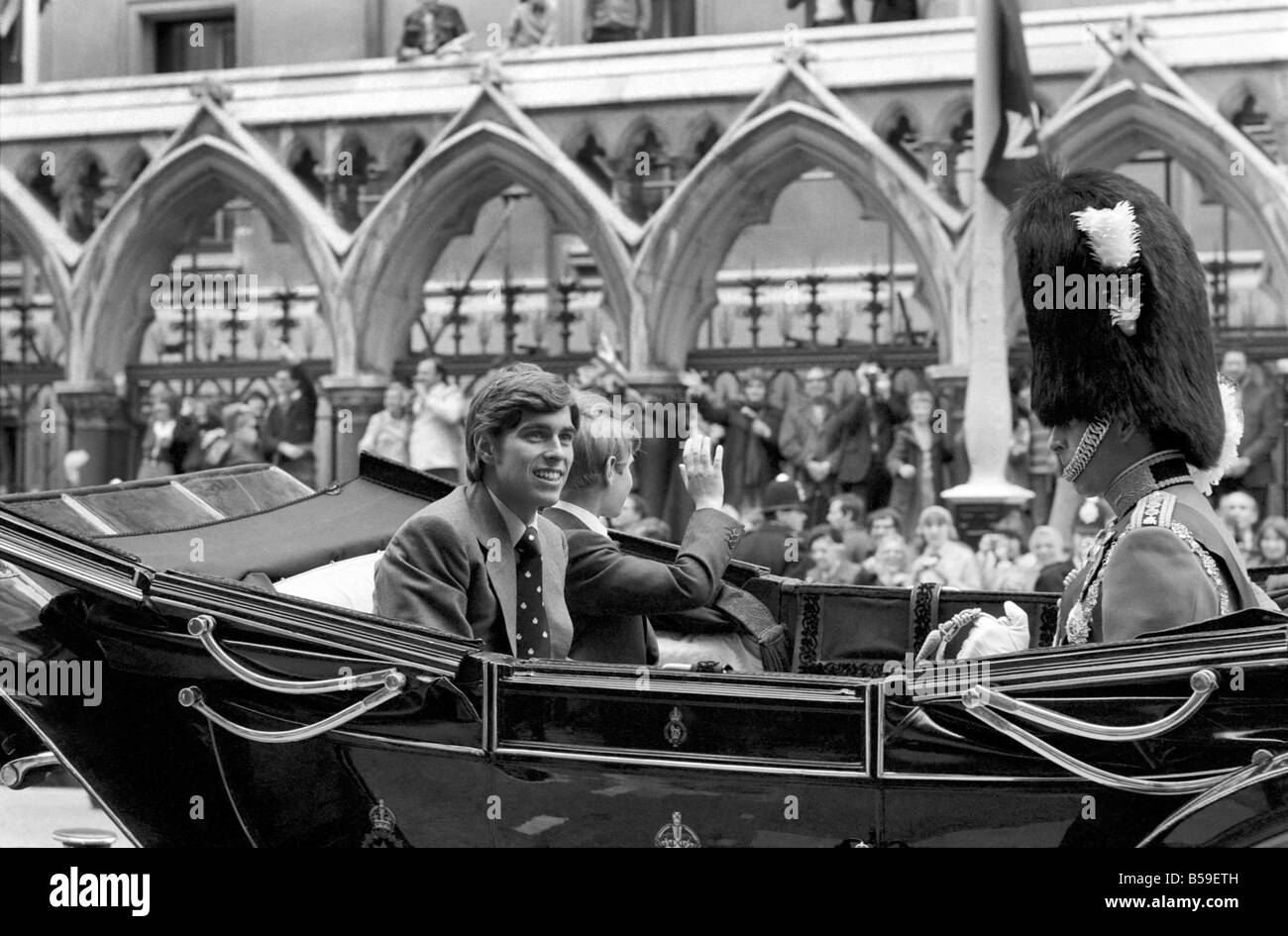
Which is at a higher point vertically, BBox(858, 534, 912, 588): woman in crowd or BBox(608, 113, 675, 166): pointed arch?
BBox(608, 113, 675, 166): pointed arch

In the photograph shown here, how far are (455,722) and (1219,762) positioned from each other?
1395 mm

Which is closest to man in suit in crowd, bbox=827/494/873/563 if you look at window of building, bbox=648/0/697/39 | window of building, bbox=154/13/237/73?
window of building, bbox=648/0/697/39

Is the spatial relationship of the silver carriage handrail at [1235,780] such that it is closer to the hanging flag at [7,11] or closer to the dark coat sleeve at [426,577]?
the dark coat sleeve at [426,577]

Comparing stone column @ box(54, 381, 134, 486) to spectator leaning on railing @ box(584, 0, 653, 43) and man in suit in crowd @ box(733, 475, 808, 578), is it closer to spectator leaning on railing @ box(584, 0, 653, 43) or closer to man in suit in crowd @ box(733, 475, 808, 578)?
spectator leaning on railing @ box(584, 0, 653, 43)

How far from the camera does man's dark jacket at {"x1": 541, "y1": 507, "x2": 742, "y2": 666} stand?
15.0ft

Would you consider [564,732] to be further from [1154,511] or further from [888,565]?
[888,565]

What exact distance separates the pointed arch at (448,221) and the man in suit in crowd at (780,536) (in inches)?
101

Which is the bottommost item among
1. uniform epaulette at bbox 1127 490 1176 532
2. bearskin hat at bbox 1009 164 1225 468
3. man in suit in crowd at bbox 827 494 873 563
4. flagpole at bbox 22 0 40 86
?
man in suit in crowd at bbox 827 494 873 563

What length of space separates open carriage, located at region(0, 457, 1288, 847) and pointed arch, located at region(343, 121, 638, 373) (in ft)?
33.1

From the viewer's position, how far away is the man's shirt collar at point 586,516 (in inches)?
191

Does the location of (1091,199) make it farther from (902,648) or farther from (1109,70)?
(1109,70)

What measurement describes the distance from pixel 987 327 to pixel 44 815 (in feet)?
17.4
